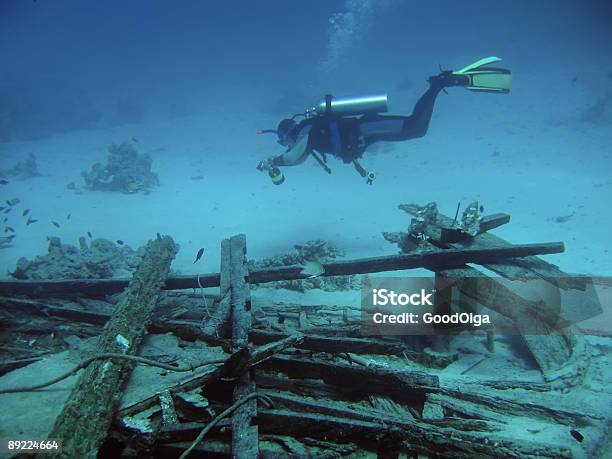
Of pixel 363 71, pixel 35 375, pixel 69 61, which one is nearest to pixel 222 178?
pixel 35 375

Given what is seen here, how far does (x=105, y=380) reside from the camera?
96.8 inches

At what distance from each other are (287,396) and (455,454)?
1.29 meters

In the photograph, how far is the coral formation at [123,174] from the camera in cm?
1819

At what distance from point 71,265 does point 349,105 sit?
25.7ft

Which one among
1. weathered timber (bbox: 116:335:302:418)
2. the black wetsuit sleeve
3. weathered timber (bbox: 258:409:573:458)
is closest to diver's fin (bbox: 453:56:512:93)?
the black wetsuit sleeve

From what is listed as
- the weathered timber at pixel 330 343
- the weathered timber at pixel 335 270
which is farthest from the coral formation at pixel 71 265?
the weathered timber at pixel 330 343

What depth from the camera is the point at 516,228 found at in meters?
10.6

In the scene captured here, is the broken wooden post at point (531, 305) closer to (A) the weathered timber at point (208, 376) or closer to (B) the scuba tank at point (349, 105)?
(A) the weathered timber at point (208, 376)

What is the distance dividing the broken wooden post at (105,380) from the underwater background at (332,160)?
17.1 feet

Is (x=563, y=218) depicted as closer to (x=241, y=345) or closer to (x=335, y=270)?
(x=335, y=270)

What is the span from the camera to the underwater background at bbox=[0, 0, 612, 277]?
12156mm

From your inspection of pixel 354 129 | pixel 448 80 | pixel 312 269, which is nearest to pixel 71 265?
pixel 312 269

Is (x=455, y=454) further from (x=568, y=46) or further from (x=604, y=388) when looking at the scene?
(x=568, y=46)

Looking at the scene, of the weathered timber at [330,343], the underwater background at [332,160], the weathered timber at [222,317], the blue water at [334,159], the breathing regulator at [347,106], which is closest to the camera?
the weathered timber at [222,317]
